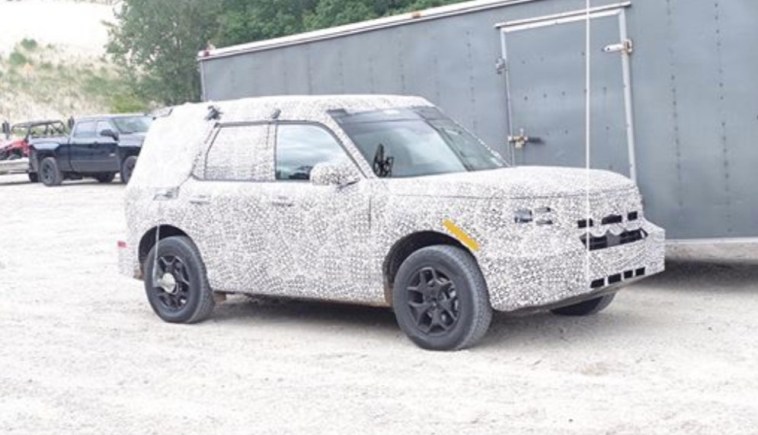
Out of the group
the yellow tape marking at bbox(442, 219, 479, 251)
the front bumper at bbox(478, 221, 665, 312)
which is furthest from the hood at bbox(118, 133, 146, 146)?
the front bumper at bbox(478, 221, 665, 312)

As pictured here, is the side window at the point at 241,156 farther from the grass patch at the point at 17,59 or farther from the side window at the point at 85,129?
the grass patch at the point at 17,59

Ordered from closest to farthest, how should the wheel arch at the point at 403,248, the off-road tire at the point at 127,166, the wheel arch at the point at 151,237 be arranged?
the wheel arch at the point at 403,248
the wheel arch at the point at 151,237
the off-road tire at the point at 127,166

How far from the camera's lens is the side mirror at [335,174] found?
843cm

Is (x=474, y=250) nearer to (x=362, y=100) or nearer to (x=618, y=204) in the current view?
(x=618, y=204)

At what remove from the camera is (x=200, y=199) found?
30.8 feet

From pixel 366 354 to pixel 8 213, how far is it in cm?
1545

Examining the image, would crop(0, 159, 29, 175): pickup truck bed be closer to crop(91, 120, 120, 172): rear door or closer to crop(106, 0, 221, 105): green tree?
crop(91, 120, 120, 172): rear door

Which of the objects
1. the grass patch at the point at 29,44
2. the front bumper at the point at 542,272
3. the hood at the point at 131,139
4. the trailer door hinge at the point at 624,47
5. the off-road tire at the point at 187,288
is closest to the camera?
the front bumper at the point at 542,272

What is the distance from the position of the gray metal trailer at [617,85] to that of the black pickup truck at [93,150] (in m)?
15.8

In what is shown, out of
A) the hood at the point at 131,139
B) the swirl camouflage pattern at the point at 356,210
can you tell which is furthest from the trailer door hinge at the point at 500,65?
the hood at the point at 131,139

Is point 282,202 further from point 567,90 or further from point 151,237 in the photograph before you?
point 567,90

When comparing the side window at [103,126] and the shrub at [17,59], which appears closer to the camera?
the side window at [103,126]

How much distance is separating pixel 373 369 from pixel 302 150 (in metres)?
2.01

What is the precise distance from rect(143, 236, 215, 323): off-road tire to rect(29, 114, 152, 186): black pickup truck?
55.0 feet
